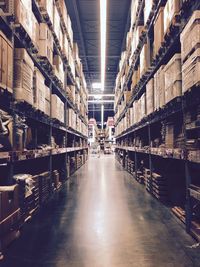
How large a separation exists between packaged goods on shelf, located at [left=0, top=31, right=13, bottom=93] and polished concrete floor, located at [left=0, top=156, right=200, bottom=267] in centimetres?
164

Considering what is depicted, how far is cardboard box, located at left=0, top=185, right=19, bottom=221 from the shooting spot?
7.55 feet

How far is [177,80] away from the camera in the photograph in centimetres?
310

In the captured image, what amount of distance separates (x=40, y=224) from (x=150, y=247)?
146cm

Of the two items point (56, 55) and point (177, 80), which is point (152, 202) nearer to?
point (177, 80)

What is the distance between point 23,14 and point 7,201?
226cm

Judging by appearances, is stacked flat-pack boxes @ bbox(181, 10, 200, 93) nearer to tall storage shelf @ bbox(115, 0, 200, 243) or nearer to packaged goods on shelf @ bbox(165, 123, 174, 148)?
tall storage shelf @ bbox(115, 0, 200, 243)

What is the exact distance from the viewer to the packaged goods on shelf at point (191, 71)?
237 cm

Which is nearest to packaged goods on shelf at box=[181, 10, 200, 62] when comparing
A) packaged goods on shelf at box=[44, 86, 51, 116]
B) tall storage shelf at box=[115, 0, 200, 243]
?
tall storage shelf at box=[115, 0, 200, 243]

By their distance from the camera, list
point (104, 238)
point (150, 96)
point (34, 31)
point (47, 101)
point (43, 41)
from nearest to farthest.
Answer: point (104, 238), point (34, 31), point (43, 41), point (150, 96), point (47, 101)

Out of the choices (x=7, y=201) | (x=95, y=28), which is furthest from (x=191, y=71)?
(x=95, y=28)

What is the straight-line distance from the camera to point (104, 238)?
8.86 feet

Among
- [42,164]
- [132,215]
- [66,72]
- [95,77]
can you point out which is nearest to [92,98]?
[95,77]

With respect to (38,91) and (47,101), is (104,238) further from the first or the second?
(47,101)

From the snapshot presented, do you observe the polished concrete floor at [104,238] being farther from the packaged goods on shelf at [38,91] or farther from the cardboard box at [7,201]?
the packaged goods on shelf at [38,91]
